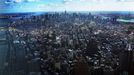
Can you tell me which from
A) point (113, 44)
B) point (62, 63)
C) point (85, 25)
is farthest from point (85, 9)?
point (62, 63)

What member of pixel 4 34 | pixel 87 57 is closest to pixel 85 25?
pixel 87 57

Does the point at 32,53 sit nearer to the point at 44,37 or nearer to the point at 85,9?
the point at 44,37

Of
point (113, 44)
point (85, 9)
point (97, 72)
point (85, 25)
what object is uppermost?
point (85, 9)

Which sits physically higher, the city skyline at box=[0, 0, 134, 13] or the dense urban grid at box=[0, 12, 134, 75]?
the city skyline at box=[0, 0, 134, 13]

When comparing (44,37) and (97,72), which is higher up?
(44,37)

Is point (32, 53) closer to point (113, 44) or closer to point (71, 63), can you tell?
point (71, 63)

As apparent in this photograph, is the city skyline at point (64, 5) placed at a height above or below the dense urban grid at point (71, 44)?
above

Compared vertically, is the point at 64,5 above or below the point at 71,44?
above
